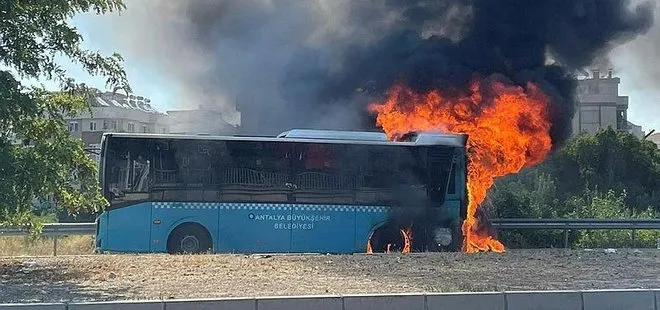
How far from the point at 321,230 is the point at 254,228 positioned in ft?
4.72

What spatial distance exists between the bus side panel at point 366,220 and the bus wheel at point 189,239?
3.18 meters

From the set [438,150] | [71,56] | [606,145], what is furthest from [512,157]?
[606,145]

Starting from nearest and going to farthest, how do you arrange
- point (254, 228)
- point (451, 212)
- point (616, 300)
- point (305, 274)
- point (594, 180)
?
point (616, 300) < point (305, 274) < point (254, 228) < point (451, 212) < point (594, 180)

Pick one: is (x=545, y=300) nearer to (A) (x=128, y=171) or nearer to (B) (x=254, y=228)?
(B) (x=254, y=228)

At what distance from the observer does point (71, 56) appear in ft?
36.8

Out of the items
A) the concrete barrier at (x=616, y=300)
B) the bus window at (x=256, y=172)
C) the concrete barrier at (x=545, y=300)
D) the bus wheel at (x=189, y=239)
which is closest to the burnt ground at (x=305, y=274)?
the concrete barrier at (x=545, y=300)

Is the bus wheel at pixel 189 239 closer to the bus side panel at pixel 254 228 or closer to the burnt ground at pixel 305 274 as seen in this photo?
the bus side panel at pixel 254 228

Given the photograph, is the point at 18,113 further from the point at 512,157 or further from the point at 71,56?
the point at 512,157

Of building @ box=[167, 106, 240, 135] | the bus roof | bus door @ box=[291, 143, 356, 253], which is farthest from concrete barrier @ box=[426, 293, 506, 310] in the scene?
building @ box=[167, 106, 240, 135]

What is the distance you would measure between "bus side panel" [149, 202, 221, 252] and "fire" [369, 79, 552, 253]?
5028 mm

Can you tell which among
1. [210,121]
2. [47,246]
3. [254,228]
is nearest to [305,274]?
[254,228]

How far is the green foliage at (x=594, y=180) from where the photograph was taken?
Answer: 77.0 ft

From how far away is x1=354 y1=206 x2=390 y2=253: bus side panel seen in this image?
53.0ft

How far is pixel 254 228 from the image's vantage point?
15883mm
